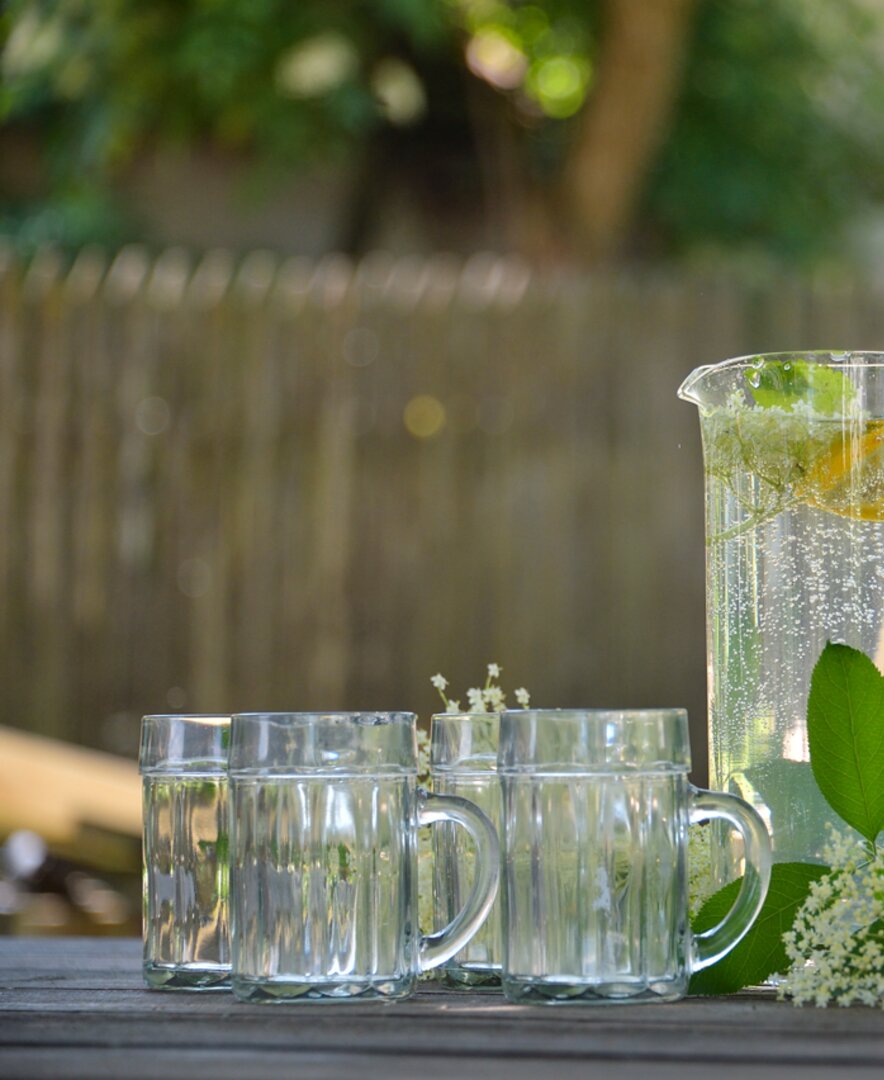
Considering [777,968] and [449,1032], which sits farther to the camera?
[777,968]

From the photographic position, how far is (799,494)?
3.18 ft

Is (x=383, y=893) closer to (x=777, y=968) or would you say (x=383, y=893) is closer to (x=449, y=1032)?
(x=449, y=1032)

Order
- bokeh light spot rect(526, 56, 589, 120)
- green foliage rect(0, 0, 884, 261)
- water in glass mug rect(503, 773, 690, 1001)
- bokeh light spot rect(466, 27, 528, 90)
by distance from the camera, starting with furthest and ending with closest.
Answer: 1. bokeh light spot rect(526, 56, 589, 120)
2. bokeh light spot rect(466, 27, 528, 90)
3. green foliage rect(0, 0, 884, 261)
4. water in glass mug rect(503, 773, 690, 1001)

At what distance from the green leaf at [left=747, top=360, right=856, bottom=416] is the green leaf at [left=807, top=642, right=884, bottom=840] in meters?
0.16

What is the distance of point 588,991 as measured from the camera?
0.82 meters

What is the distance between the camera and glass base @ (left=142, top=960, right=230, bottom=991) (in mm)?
934

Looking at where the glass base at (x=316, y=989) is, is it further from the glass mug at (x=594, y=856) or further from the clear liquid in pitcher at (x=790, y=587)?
the clear liquid in pitcher at (x=790, y=587)

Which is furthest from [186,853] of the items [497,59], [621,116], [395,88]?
[497,59]

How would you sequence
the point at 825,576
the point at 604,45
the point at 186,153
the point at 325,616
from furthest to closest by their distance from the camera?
the point at 186,153 < the point at 604,45 < the point at 325,616 < the point at 825,576

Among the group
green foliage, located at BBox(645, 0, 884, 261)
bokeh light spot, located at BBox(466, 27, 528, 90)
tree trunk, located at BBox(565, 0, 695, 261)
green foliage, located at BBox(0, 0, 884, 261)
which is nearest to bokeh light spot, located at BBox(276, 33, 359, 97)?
green foliage, located at BBox(0, 0, 884, 261)

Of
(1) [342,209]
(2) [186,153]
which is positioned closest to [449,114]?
(1) [342,209]

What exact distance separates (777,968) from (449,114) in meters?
5.76

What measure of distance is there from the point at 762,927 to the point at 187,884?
1.12 feet

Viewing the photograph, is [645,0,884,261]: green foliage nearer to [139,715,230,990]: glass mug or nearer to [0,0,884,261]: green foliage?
[0,0,884,261]: green foliage
